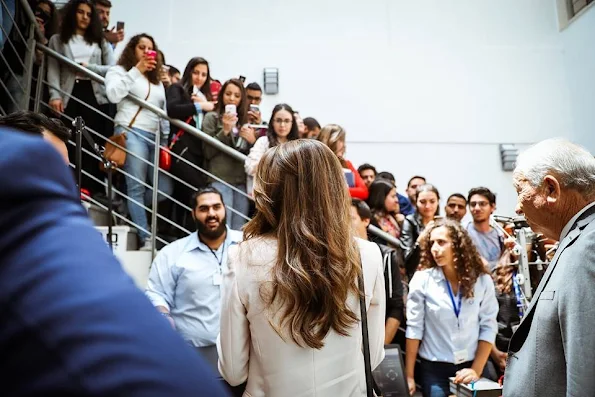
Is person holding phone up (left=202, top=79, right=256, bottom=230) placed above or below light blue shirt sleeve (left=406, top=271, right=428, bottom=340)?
above

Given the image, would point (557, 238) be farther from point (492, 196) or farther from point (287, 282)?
point (492, 196)

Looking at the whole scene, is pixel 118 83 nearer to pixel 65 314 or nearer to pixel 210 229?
pixel 210 229

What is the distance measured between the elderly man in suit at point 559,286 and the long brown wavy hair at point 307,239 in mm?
413

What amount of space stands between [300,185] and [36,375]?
3.35 ft

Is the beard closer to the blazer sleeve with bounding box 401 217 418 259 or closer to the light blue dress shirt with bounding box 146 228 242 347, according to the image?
the light blue dress shirt with bounding box 146 228 242 347

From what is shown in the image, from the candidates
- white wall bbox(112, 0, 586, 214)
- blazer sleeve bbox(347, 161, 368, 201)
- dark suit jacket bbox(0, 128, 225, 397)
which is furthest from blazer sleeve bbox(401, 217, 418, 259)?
dark suit jacket bbox(0, 128, 225, 397)

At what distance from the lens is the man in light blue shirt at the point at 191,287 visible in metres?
2.49

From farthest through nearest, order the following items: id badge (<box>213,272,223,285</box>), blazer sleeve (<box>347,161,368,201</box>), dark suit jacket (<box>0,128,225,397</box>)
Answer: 1. blazer sleeve (<box>347,161,368,201</box>)
2. id badge (<box>213,272,223,285</box>)
3. dark suit jacket (<box>0,128,225,397</box>)

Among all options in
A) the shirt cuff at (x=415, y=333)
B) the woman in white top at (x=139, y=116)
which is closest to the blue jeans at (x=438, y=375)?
the shirt cuff at (x=415, y=333)

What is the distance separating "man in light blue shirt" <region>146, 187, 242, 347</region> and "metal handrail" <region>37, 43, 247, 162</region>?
2.78 ft

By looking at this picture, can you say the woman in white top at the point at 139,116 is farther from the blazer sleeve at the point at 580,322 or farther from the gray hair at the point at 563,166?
the blazer sleeve at the point at 580,322

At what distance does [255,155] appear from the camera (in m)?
3.35

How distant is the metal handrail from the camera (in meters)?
3.35

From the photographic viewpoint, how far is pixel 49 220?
0.29 meters
